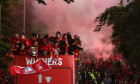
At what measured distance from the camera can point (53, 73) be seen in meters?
6.43

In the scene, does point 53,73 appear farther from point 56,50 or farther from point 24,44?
point 24,44

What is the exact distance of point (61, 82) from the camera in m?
6.41

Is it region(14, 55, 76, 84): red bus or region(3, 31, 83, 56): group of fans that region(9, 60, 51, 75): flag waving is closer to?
region(14, 55, 76, 84): red bus

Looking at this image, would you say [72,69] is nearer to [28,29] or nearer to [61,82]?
[61,82]

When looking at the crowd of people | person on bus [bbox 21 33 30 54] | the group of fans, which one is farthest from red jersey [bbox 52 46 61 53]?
the crowd of people

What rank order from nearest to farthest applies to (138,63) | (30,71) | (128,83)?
1. (138,63)
2. (30,71)
3. (128,83)

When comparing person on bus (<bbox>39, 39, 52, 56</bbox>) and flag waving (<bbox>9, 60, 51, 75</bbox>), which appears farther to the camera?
person on bus (<bbox>39, 39, 52, 56</bbox>)

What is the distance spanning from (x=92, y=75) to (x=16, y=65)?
9.87 meters

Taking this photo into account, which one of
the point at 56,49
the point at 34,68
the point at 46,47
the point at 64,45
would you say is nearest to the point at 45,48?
the point at 46,47

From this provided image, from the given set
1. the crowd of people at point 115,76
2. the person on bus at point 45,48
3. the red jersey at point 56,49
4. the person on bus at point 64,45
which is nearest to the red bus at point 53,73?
the person on bus at point 45,48

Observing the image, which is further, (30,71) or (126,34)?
(30,71)

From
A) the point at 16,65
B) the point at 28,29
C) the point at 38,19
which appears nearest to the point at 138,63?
the point at 16,65

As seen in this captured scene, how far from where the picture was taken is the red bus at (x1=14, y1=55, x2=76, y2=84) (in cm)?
639

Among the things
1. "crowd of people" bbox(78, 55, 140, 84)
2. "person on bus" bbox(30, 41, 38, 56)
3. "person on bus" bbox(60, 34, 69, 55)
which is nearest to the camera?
"person on bus" bbox(30, 41, 38, 56)
